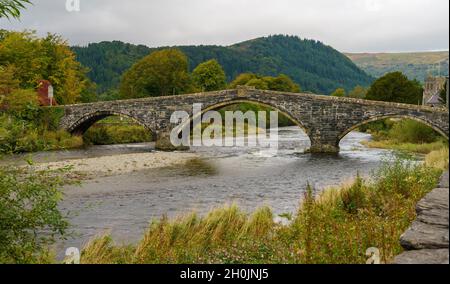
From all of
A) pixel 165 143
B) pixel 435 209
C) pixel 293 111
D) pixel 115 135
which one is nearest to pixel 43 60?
pixel 115 135

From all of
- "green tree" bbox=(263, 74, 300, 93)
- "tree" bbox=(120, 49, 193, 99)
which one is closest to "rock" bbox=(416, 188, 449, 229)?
"tree" bbox=(120, 49, 193, 99)

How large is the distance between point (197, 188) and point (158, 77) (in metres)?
47.6

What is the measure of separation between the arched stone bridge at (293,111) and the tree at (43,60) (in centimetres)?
486

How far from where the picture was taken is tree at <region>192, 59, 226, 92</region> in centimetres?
8088

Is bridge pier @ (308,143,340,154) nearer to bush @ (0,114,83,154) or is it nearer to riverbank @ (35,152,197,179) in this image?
riverbank @ (35,152,197,179)

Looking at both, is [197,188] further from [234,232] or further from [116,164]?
[234,232]

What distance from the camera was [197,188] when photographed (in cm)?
2128

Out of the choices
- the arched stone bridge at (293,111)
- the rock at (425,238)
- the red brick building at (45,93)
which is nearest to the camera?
the rock at (425,238)

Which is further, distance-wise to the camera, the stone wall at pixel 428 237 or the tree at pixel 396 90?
the tree at pixel 396 90

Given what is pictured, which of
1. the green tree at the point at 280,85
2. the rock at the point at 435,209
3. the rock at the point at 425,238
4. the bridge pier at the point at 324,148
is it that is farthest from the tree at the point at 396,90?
the rock at the point at 425,238

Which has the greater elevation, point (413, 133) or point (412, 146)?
point (413, 133)

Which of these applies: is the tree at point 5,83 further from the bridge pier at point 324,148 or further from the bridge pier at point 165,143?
the bridge pier at point 324,148

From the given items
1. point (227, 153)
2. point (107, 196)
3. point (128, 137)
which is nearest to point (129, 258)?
point (107, 196)

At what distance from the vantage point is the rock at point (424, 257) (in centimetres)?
474
